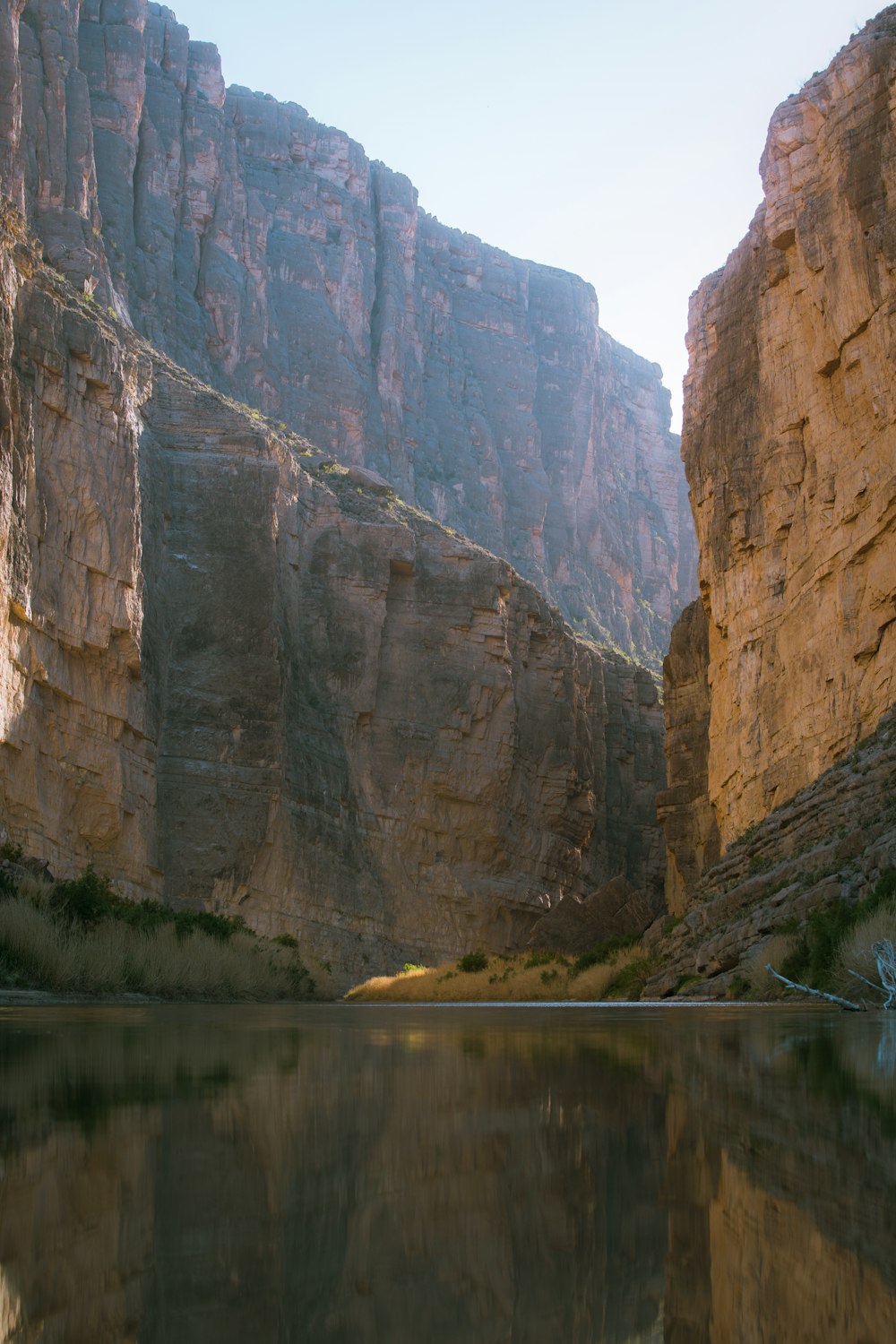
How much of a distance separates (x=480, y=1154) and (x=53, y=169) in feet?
216

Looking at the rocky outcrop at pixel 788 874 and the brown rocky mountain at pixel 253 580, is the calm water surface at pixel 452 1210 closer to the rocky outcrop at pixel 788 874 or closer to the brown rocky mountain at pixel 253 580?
the rocky outcrop at pixel 788 874

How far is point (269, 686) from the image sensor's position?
48844 mm

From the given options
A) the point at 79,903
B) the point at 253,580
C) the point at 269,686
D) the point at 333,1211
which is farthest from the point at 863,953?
the point at 253,580

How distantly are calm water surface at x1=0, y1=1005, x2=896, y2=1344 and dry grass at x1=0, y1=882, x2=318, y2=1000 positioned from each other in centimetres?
1069

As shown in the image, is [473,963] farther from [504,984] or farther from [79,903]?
[79,903]

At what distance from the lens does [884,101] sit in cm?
2822

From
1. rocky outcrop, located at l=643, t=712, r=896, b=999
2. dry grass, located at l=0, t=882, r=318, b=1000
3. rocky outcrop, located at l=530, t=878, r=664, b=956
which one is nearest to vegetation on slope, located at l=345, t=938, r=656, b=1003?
rocky outcrop, located at l=643, t=712, r=896, b=999

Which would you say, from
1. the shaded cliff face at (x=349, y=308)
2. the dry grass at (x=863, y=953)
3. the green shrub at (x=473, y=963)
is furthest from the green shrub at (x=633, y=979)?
the shaded cliff face at (x=349, y=308)

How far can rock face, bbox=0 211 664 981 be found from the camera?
38.9 metres

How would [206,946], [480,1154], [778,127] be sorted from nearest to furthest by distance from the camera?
[480,1154], [206,946], [778,127]

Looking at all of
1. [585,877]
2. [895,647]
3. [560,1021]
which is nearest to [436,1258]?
[560,1021]

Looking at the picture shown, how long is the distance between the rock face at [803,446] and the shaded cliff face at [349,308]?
110 feet

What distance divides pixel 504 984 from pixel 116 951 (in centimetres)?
1429

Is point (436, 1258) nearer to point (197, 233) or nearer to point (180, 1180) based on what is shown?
point (180, 1180)
